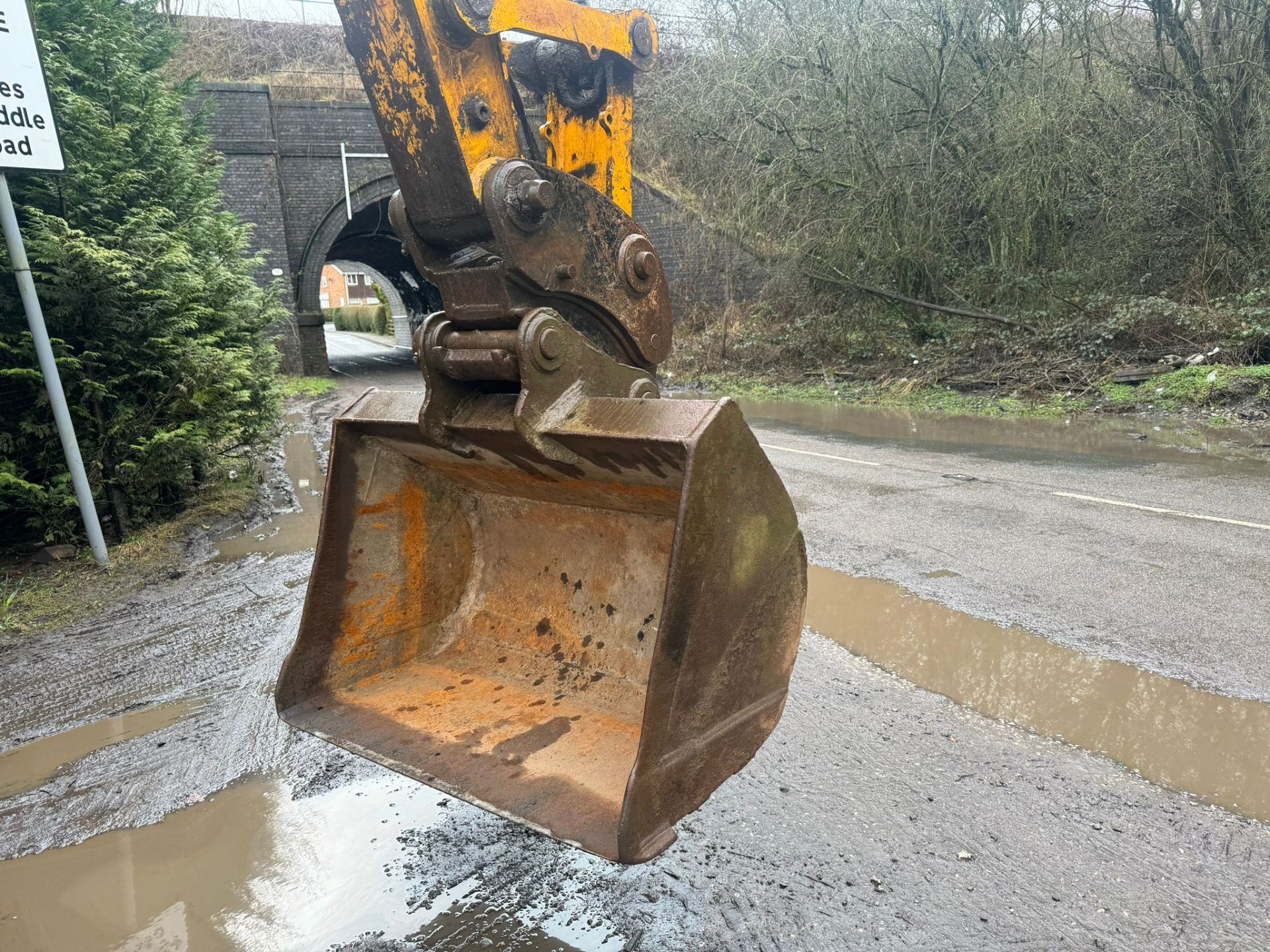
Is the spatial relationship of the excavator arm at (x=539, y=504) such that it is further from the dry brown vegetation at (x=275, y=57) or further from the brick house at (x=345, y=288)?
the brick house at (x=345, y=288)

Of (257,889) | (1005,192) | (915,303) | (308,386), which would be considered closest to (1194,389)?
(1005,192)

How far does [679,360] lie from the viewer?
1956cm

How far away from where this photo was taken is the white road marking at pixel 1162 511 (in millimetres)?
6191

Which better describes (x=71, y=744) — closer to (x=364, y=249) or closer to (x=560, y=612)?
(x=560, y=612)

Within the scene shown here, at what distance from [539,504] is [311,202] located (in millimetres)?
21977

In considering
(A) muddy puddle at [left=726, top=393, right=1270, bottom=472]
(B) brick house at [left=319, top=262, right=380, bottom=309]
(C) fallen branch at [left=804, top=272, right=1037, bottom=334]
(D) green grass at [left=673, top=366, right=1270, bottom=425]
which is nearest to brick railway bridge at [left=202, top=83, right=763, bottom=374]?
(C) fallen branch at [left=804, top=272, right=1037, bottom=334]

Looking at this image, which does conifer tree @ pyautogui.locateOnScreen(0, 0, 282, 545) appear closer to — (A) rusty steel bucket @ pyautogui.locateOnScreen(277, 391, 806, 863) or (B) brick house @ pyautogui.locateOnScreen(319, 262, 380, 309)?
(A) rusty steel bucket @ pyautogui.locateOnScreen(277, 391, 806, 863)

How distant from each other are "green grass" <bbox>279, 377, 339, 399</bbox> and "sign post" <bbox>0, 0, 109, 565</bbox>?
12.8m

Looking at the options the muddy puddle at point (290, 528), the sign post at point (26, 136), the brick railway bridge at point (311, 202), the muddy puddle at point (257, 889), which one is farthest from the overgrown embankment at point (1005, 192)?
the sign post at point (26, 136)

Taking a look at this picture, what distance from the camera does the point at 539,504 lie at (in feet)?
10.4

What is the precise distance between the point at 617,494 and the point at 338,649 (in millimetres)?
1089

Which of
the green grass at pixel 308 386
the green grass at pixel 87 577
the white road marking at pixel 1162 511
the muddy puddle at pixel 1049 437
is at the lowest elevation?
the muddy puddle at pixel 1049 437

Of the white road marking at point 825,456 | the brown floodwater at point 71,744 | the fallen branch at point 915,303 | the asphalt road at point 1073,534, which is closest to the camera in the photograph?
the brown floodwater at point 71,744

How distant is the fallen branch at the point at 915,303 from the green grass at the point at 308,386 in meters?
10.8
